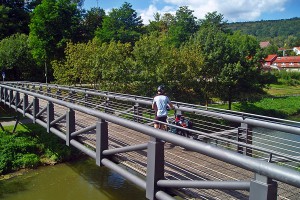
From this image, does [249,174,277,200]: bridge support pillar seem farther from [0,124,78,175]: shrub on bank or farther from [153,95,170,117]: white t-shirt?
[0,124,78,175]: shrub on bank

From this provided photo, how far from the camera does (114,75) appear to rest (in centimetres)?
2397

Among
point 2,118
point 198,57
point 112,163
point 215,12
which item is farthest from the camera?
point 215,12

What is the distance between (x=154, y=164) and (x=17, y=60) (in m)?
34.6

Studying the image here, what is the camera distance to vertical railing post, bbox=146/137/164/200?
14.4ft

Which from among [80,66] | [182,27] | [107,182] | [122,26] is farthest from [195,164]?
[182,27]

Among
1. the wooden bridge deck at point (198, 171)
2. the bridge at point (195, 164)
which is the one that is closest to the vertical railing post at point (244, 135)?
Result: the bridge at point (195, 164)

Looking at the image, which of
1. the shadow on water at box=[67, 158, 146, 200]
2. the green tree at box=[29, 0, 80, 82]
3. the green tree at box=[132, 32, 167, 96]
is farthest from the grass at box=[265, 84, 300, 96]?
the shadow on water at box=[67, 158, 146, 200]

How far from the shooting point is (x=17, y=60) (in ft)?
117

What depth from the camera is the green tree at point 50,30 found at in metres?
35.7

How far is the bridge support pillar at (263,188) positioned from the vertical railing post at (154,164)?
65.2 inches

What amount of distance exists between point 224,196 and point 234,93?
27.6m

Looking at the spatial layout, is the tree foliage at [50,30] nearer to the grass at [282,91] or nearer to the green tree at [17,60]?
the green tree at [17,60]

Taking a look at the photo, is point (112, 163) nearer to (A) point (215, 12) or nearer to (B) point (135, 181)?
(B) point (135, 181)

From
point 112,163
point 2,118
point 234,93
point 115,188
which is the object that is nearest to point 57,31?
point 2,118
